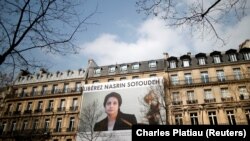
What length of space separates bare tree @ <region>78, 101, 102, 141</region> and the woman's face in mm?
1301

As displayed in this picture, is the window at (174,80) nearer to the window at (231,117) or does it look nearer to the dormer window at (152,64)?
the dormer window at (152,64)

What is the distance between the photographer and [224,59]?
33.5m

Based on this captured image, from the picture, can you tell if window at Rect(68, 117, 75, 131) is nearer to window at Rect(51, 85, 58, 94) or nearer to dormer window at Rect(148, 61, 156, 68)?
window at Rect(51, 85, 58, 94)

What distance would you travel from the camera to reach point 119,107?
3294 centimetres

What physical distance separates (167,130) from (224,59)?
108 ft

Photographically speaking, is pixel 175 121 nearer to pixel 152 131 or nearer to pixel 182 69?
pixel 182 69

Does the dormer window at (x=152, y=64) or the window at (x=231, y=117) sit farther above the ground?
the dormer window at (x=152, y=64)

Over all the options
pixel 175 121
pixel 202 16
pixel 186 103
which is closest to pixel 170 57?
pixel 186 103

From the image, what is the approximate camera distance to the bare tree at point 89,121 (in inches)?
1233

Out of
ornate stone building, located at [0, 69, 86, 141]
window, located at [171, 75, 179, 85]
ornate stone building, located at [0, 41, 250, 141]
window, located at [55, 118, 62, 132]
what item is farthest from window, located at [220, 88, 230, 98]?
window, located at [55, 118, 62, 132]

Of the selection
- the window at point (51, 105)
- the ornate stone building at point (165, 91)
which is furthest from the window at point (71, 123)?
the window at point (51, 105)

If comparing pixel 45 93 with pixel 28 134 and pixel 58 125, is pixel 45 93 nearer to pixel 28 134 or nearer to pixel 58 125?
pixel 58 125

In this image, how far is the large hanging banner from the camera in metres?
30.4

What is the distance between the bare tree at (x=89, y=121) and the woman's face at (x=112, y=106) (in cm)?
130
